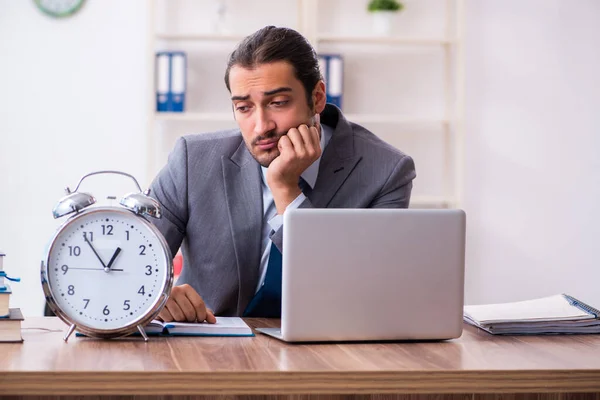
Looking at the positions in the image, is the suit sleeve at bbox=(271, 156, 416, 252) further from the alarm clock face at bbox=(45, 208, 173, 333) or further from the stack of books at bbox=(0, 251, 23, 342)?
the stack of books at bbox=(0, 251, 23, 342)

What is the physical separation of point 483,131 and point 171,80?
5.54ft

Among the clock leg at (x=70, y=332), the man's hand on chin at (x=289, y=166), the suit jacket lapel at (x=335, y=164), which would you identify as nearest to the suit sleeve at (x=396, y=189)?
the suit jacket lapel at (x=335, y=164)

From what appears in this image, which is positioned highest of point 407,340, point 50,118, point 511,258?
point 50,118

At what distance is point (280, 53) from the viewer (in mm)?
2188

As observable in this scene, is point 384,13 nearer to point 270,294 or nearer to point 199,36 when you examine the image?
point 199,36

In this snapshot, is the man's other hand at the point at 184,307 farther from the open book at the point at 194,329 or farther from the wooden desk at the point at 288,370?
the wooden desk at the point at 288,370

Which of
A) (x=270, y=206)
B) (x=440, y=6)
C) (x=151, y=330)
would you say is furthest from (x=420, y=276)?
(x=440, y=6)

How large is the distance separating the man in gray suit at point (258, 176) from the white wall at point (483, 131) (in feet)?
6.80

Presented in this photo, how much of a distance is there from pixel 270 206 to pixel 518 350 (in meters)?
0.96

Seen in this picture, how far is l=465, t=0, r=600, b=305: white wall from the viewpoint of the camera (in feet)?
14.5

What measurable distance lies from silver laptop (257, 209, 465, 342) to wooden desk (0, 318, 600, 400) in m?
0.04

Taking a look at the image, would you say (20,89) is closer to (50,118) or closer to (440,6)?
(50,118)

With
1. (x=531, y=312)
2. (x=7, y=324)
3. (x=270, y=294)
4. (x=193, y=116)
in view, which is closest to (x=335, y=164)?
(x=270, y=294)

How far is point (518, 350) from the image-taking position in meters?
1.46
